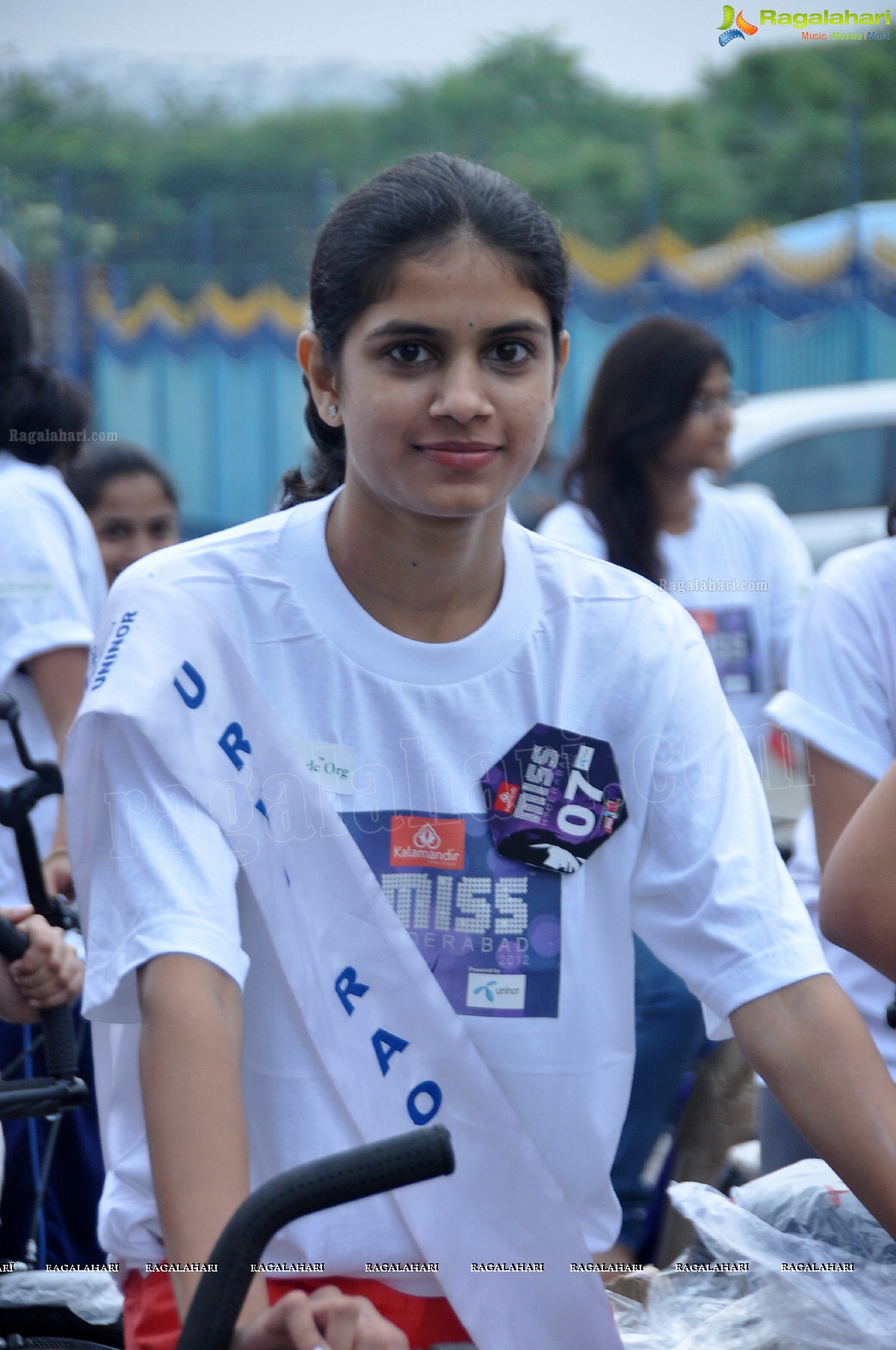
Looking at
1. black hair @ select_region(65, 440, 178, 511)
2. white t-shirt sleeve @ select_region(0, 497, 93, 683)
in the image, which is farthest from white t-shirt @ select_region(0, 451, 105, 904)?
black hair @ select_region(65, 440, 178, 511)

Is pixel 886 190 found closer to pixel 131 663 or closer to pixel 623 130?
pixel 623 130

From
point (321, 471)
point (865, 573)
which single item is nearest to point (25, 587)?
point (321, 471)

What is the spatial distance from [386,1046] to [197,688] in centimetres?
39

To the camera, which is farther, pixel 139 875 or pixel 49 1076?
pixel 49 1076

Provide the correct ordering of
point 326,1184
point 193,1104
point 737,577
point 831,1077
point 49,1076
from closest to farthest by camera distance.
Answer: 1. point 326,1184
2. point 193,1104
3. point 831,1077
4. point 49,1076
5. point 737,577

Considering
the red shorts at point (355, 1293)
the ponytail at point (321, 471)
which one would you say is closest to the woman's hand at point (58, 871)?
the ponytail at point (321, 471)

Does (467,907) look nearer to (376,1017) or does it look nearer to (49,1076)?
(376,1017)

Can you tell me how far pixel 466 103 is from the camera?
59.6 feet

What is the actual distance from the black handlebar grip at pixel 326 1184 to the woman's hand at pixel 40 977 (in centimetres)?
103

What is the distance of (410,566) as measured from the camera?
1620 mm

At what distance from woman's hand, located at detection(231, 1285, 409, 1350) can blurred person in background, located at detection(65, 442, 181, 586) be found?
325 centimetres

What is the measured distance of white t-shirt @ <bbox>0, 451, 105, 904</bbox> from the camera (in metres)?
2.61

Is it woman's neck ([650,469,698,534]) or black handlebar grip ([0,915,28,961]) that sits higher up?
woman's neck ([650,469,698,534])

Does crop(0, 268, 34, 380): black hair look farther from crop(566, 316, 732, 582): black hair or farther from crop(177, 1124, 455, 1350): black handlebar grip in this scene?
crop(177, 1124, 455, 1350): black handlebar grip
